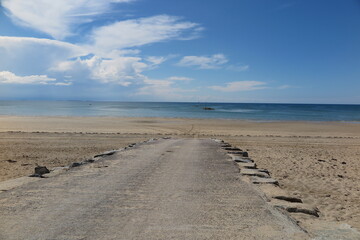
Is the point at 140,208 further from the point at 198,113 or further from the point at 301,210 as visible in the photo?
the point at 198,113

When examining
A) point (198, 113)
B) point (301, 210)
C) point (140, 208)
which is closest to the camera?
point (140, 208)

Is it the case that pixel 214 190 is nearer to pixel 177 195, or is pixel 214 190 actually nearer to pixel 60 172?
pixel 177 195

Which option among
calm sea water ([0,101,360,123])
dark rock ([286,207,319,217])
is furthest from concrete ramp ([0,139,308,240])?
calm sea water ([0,101,360,123])

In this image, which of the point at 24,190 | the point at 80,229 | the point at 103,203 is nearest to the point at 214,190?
the point at 103,203

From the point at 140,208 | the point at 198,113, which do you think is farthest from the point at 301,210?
the point at 198,113

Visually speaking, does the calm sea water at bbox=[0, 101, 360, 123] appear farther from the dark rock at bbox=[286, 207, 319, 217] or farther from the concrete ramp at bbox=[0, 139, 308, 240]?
the dark rock at bbox=[286, 207, 319, 217]

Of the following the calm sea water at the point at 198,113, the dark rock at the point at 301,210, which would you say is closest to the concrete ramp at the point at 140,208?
the dark rock at the point at 301,210

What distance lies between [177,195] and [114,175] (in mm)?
2338

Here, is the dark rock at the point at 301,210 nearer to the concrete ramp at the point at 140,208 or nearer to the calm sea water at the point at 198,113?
the concrete ramp at the point at 140,208

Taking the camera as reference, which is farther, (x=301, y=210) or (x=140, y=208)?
(x=301, y=210)

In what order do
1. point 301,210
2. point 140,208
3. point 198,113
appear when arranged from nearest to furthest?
point 140,208 < point 301,210 < point 198,113

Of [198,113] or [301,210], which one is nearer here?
[301,210]

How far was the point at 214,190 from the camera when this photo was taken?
610 centimetres

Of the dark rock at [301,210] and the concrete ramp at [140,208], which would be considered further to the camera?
the dark rock at [301,210]
